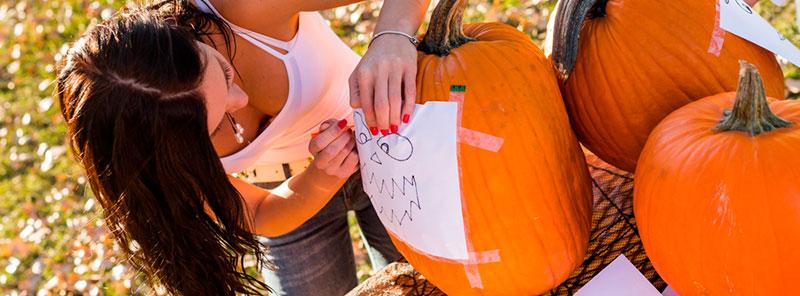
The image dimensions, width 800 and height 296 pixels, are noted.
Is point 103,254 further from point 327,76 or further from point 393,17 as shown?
point 393,17

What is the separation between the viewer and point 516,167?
3.14 feet

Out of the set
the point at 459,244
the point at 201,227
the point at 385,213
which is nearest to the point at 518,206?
the point at 459,244

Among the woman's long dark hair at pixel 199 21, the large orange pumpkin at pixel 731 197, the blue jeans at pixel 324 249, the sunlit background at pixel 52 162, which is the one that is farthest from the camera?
the sunlit background at pixel 52 162

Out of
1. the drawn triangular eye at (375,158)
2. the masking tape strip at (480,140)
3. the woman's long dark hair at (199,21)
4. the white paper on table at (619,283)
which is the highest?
the woman's long dark hair at (199,21)

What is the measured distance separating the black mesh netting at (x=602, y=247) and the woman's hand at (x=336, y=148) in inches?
7.5

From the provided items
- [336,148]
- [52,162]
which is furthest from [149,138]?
[52,162]

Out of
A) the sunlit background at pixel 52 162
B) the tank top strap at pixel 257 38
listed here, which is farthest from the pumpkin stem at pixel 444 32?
the sunlit background at pixel 52 162

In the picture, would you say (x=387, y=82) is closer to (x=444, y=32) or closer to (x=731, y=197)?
(x=444, y=32)

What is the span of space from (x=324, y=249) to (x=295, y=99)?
418 mm

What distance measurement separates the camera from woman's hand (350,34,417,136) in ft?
3.20

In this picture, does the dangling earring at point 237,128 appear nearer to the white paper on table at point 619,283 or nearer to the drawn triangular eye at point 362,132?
the drawn triangular eye at point 362,132

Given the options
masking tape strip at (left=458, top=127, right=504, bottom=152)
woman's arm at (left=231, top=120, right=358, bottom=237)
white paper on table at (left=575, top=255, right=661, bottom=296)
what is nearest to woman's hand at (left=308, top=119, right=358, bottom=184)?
woman's arm at (left=231, top=120, right=358, bottom=237)

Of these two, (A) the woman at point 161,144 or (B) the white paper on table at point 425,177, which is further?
(A) the woman at point 161,144

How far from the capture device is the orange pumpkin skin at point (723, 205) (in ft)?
2.56
